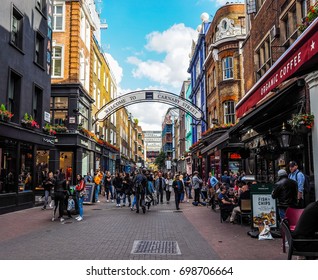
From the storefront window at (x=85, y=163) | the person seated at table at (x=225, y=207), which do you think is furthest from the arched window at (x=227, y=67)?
the person seated at table at (x=225, y=207)

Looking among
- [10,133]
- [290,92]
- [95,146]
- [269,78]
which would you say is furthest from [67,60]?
[269,78]

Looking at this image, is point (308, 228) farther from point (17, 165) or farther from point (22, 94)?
point (22, 94)

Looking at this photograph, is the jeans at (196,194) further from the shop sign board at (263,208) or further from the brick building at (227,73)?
the shop sign board at (263,208)

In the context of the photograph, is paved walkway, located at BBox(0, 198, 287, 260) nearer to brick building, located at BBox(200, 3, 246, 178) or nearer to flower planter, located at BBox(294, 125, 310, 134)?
flower planter, located at BBox(294, 125, 310, 134)

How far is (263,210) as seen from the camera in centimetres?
902

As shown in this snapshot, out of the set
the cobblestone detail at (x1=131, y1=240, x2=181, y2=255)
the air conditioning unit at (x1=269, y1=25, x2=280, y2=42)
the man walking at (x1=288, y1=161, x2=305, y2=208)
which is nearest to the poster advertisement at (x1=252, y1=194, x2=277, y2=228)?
the man walking at (x1=288, y1=161, x2=305, y2=208)

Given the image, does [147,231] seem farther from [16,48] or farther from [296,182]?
[16,48]

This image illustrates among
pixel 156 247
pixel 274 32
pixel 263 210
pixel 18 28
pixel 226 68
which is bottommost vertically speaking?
pixel 156 247

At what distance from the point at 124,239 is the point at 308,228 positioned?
191 inches

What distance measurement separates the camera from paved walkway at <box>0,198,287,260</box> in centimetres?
669

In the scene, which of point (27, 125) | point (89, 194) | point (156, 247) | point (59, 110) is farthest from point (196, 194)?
point (59, 110)

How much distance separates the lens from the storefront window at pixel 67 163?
2469 cm

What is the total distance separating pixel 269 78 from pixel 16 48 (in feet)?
39.4

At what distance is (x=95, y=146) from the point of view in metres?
30.2
